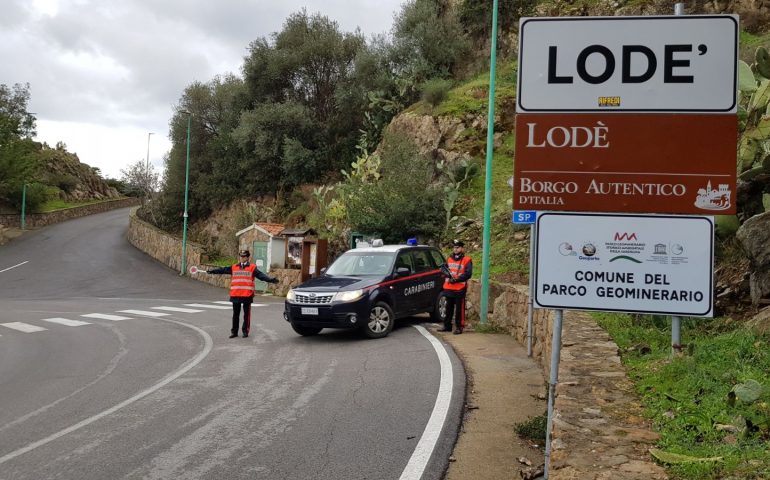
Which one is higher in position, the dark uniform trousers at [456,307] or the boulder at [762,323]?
the boulder at [762,323]

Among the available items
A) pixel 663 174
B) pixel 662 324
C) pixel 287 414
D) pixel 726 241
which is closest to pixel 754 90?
pixel 726 241

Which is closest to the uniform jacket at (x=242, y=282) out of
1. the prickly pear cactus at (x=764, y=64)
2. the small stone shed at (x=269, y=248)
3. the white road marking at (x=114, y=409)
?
the white road marking at (x=114, y=409)

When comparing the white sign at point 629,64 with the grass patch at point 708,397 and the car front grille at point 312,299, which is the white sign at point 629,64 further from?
the car front grille at point 312,299

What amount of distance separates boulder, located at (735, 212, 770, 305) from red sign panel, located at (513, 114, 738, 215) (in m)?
3.74

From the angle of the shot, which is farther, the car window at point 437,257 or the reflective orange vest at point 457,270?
the car window at point 437,257

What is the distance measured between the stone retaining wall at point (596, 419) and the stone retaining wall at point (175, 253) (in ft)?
66.4

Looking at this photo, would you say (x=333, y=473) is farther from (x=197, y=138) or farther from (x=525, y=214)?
(x=197, y=138)

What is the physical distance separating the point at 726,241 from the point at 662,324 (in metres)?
1.99

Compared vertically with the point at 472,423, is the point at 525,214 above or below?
above

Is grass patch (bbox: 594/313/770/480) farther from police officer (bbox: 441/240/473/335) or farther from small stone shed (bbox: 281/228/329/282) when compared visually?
small stone shed (bbox: 281/228/329/282)

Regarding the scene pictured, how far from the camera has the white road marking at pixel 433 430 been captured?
16.1 ft

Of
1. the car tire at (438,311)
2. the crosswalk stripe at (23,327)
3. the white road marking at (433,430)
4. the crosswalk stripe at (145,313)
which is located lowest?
the crosswalk stripe at (23,327)

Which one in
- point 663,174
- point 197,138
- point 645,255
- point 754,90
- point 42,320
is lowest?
point 42,320

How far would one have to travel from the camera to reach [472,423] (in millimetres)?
6258
